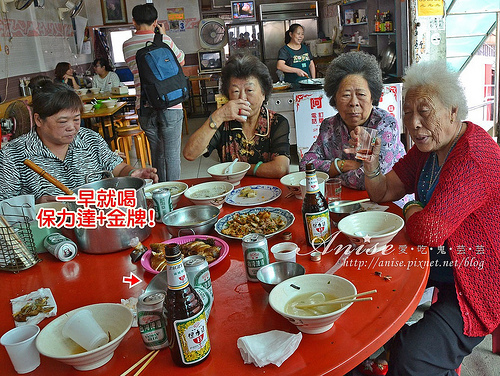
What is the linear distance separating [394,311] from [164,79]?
330 cm

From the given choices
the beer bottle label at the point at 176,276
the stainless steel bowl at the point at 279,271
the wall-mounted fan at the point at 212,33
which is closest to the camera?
the beer bottle label at the point at 176,276

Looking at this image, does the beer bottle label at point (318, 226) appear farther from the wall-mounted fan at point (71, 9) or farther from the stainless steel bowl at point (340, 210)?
the wall-mounted fan at point (71, 9)

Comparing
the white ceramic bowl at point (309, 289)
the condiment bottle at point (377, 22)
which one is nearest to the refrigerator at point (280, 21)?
the condiment bottle at point (377, 22)

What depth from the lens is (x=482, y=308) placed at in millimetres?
1514

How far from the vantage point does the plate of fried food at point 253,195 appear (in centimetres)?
202

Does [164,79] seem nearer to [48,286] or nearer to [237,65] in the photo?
[237,65]

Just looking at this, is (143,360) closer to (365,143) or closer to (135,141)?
(365,143)

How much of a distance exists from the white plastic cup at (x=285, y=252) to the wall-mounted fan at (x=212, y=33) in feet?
31.0

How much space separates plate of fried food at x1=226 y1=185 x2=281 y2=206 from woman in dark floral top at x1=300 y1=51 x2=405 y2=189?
0.31 m

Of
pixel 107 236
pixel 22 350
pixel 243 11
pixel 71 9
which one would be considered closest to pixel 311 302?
pixel 22 350

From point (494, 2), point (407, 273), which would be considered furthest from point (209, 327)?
point (494, 2)

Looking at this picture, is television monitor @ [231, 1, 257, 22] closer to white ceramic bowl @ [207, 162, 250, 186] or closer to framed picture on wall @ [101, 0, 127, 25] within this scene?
framed picture on wall @ [101, 0, 127, 25]

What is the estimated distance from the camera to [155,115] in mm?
4180

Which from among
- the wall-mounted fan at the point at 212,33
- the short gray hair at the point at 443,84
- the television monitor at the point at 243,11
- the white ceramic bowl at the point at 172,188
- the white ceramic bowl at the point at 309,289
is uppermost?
the television monitor at the point at 243,11
